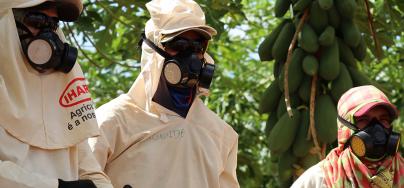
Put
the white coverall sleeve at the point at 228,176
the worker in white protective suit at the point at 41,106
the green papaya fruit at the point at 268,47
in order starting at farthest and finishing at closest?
1. the green papaya fruit at the point at 268,47
2. the white coverall sleeve at the point at 228,176
3. the worker in white protective suit at the point at 41,106

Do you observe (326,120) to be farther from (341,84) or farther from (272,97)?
(272,97)

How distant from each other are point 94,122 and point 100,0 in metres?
3.39

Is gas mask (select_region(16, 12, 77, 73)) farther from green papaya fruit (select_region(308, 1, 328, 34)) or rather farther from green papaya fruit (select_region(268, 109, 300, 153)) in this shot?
green papaya fruit (select_region(308, 1, 328, 34))

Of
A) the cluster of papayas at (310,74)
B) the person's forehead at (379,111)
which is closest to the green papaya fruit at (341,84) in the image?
the cluster of papayas at (310,74)

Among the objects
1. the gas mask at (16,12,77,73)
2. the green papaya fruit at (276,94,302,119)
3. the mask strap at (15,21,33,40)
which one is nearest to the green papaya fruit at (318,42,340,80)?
the green papaya fruit at (276,94,302,119)

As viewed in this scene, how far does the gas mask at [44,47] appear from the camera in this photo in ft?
14.8

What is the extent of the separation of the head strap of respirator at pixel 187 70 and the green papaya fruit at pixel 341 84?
6.60 feet

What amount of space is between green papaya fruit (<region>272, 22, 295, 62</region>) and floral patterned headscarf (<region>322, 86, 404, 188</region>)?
65.1 inches

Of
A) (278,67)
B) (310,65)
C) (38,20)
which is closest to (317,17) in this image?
(310,65)

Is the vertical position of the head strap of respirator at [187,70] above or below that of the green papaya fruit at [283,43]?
above

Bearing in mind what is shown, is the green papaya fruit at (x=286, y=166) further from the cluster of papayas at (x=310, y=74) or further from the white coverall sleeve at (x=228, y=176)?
the white coverall sleeve at (x=228, y=176)

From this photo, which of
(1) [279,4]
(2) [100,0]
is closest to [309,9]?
(1) [279,4]

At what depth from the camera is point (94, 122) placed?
15.7 feet

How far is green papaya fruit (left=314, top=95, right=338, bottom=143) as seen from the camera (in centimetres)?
741
